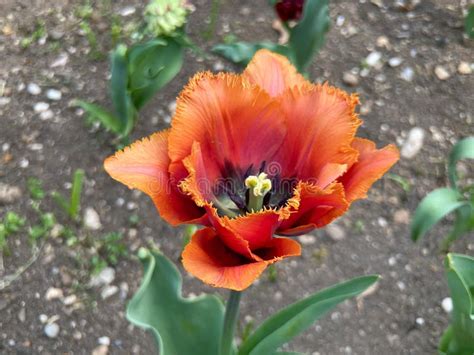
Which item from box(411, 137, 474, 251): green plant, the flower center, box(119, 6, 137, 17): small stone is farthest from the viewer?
box(119, 6, 137, 17): small stone

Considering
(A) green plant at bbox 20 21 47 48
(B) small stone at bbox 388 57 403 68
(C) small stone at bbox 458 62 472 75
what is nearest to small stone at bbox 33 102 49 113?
(A) green plant at bbox 20 21 47 48

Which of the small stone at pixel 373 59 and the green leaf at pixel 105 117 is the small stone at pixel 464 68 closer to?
the small stone at pixel 373 59

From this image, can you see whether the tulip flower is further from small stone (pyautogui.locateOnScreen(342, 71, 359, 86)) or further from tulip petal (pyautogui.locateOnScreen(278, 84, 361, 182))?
tulip petal (pyautogui.locateOnScreen(278, 84, 361, 182))

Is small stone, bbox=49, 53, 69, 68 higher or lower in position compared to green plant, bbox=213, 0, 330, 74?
lower

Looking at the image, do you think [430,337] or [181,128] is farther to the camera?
[430,337]

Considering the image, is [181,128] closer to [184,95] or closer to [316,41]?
[184,95]

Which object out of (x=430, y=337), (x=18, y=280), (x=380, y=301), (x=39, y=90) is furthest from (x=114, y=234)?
(x=430, y=337)

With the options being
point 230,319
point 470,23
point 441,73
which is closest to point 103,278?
point 230,319
